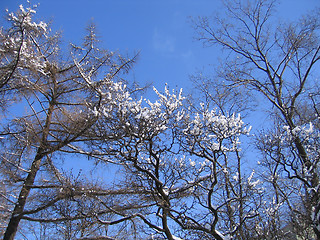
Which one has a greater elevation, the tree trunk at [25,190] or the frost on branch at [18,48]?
the frost on branch at [18,48]

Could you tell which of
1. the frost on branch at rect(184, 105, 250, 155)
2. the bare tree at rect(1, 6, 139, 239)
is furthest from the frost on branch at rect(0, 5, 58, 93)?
the frost on branch at rect(184, 105, 250, 155)

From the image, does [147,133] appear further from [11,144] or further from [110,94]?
[11,144]

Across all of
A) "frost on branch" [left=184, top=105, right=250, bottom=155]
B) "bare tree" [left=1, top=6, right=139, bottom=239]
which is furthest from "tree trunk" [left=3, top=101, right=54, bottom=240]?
"frost on branch" [left=184, top=105, right=250, bottom=155]

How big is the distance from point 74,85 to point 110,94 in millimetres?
3535

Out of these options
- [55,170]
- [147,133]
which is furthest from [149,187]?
[55,170]

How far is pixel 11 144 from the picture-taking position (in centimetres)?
804

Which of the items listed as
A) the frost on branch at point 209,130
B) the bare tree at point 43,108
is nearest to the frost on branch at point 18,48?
the bare tree at point 43,108

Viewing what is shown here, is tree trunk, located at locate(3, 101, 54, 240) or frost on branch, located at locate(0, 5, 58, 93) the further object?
tree trunk, located at locate(3, 101, 54, 240)

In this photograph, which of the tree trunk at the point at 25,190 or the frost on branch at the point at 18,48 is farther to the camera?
the tree trunk at the point at 25,190

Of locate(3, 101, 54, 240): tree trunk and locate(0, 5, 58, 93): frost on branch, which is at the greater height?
locate(0, 5, 58, 93): frost on branch

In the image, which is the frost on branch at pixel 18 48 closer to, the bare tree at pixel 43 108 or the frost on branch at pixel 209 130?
the bare tree at pixel 43 108

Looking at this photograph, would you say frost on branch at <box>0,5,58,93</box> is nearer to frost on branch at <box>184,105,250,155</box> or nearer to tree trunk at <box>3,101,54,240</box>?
tree trunk at <box>3,101,54,240</box>

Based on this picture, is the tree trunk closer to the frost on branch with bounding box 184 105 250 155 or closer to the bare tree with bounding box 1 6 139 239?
the bare tree with bounding box 1 6 139 239

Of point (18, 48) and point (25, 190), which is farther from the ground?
point (18, 48)
